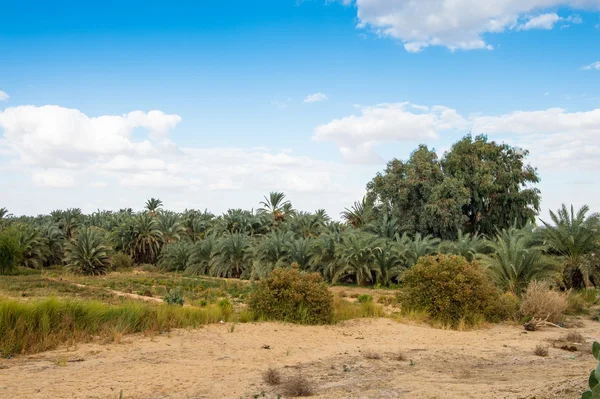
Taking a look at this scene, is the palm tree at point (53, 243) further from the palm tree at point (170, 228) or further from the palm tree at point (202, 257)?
the palm tree at point (202, 257)

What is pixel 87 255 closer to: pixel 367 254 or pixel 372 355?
pixel 367 254

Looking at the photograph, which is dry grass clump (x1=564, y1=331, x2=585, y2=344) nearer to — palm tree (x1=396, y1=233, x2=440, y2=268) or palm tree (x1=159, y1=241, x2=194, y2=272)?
palm tree (x1=396, y1=233, x2=440, y2=268)

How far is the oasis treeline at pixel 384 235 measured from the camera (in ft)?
74.2

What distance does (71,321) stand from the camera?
1166 cm

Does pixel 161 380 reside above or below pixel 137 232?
below

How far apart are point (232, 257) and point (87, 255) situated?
33.1 ft

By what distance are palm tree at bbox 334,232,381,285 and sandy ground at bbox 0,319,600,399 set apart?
13.0 m

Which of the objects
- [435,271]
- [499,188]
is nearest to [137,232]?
[499,188]

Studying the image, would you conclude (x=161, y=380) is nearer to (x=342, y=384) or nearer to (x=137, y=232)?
(x=342, y=384)

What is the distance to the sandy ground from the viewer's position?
8055 mm

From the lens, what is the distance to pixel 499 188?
1444 inches

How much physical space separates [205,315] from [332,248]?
631 inches

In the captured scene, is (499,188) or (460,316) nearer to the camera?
(460,316)

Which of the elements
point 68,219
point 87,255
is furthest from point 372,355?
point 68,219
